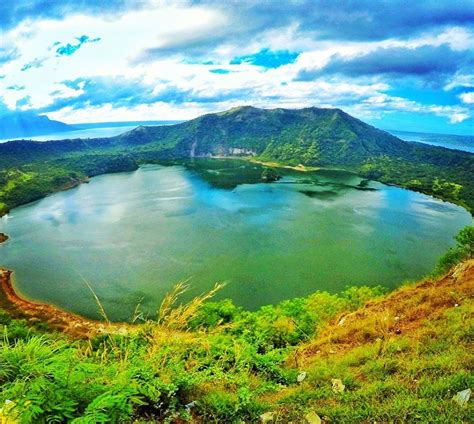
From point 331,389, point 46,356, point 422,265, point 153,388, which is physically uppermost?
point 46,356

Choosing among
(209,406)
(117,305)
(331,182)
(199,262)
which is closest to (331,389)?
(209,406)

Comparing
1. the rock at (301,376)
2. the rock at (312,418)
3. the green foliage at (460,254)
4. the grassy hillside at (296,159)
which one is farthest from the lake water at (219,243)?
the rock at (312,418)

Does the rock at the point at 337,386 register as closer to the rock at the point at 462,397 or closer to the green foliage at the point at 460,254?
the rock at the point at 462,397

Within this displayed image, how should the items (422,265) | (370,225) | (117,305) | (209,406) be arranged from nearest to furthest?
1. (209,406)
2. (117,305)
3. (422,265)
4. (370,225)

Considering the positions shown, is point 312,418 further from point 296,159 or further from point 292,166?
point 296,159

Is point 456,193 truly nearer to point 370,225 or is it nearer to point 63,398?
point 370,225

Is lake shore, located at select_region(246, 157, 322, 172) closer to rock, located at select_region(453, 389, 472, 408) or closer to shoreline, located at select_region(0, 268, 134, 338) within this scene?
shoreline, located at select_region(0, 268, 134, 338)
